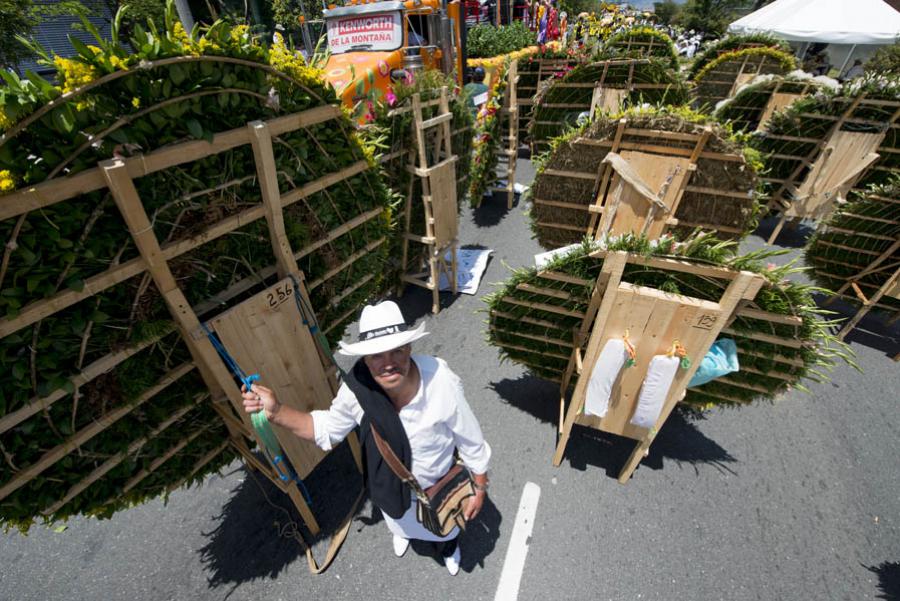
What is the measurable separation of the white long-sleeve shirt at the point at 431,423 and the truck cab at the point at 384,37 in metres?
6.43

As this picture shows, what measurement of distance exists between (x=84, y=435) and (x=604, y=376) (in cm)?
326

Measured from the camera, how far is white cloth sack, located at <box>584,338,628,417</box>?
2.73 meters

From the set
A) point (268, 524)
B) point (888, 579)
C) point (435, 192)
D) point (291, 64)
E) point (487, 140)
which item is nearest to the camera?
point (291, 64)

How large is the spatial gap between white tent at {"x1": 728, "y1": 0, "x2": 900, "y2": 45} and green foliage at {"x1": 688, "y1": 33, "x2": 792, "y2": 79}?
1.61 metres

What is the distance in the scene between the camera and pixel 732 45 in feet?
38.4

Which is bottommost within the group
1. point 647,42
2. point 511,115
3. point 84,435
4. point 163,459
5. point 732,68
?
point 163,459

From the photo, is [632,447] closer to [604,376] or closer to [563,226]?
[604,376]

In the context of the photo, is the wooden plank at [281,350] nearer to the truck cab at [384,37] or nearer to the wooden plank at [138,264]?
the wooden plank at [138,264]

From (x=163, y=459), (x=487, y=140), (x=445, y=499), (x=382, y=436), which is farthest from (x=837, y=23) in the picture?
(x=163, y=459)

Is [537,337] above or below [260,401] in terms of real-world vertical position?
below

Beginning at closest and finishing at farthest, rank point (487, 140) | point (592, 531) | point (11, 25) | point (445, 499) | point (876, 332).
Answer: point (445, 499) < point (592, 531) < point (876, 332) < point (487, 140) < point (11, 25)

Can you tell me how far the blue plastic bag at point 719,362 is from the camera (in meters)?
2.86

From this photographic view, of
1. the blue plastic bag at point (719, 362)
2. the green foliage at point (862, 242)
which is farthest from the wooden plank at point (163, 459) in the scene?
the green foliage at point (862, 242)

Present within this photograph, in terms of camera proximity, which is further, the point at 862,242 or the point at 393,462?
the point at 862,242
